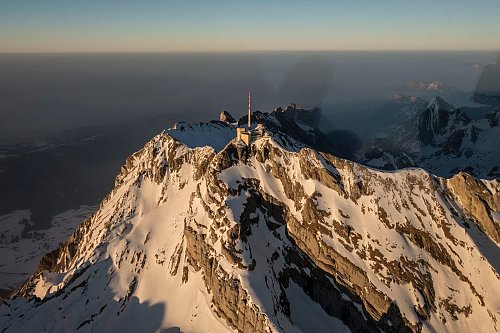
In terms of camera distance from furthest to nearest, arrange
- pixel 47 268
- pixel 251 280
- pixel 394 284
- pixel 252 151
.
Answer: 1. pixel 47 268
2. pixel 252 151
3. pixel 394 284
4. pixel 251 280

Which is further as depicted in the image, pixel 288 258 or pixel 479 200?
pixel 479 200

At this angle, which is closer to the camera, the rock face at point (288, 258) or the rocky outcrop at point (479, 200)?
the rock face at point (288, 258)

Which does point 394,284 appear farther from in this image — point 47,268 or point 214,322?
point 47,268

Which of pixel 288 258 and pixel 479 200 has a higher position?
pixel 479 200

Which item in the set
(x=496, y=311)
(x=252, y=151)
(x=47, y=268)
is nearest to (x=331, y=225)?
(x=252, y=151)

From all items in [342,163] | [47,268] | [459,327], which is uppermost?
[342,163]

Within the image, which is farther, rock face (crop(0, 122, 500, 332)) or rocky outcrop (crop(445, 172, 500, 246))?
rocky outcrop (crop(445, 172, 500, 246))

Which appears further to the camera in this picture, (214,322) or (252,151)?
(252,151)

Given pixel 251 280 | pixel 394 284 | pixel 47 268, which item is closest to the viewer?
pixel 251 280
